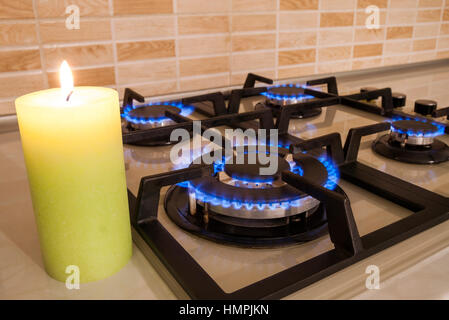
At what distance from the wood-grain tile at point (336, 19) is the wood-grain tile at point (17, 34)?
821 millimetres

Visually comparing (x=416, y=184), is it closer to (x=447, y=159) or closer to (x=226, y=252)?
(x=447, y=159)

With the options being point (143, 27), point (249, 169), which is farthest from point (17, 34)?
point (249, 169)

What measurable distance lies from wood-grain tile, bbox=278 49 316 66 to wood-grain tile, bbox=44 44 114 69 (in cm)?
51

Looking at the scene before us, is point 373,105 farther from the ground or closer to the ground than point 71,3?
closer to the ground

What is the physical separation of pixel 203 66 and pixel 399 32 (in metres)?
0.80

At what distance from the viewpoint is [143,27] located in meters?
0.99

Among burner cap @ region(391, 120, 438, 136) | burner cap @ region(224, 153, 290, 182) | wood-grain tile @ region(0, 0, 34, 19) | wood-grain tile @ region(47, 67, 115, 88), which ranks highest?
wood-grain tile @ region(0, 0, 34, 19)

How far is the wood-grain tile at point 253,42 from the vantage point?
1139 millimetres

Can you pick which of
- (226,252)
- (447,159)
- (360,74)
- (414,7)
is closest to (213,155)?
(226,252)

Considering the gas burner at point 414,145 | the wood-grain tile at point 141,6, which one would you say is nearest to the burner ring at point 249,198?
the gas burner at point 414,145

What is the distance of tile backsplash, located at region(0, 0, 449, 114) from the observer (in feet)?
2.89

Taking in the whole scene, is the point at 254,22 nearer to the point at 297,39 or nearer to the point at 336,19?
the point at 297,39

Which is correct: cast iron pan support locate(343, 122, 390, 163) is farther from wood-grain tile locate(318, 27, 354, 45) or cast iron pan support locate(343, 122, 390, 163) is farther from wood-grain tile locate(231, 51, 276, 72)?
wood-grain tile locate(318, 27, 354, 45)

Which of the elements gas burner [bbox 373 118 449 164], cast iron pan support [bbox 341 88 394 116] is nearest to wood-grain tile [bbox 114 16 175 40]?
cast iron pan support [bbox 341 88 394 116]
